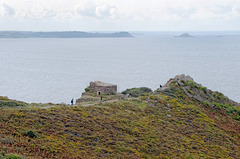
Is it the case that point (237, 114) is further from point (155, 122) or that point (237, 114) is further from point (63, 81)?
point (63, 81)

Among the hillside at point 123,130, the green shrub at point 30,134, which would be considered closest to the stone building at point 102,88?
the hillside at point 123,130

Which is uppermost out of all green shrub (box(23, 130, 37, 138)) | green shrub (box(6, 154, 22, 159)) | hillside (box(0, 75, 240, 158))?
green shrub (box(6, 154, 22, 159))

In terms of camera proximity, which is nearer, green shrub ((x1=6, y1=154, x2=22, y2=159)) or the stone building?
green shrub ((x1=6, y1=154, x2=22, y2=159))

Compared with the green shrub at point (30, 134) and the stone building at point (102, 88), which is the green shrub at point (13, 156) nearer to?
the green shrub at point (30, 134)

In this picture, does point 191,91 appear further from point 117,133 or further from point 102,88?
point 117,133

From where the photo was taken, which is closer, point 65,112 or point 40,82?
point 65,112

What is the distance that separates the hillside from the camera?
17.6m

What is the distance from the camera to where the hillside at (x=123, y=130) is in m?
17.6

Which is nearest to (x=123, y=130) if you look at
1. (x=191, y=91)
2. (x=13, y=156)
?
(x=13, y=156)

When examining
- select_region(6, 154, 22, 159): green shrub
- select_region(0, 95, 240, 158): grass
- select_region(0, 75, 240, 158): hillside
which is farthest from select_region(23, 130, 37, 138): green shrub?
select_region(6, 154, 22, 159): green shrub

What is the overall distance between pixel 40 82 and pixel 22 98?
1618 cm

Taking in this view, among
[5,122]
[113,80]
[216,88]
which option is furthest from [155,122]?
[113,80]

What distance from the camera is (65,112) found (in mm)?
23125

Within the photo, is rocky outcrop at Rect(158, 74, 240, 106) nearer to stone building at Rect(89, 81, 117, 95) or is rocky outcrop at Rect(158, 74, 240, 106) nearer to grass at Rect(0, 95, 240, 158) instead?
grass at Rect(0, 95, 240, 158)
